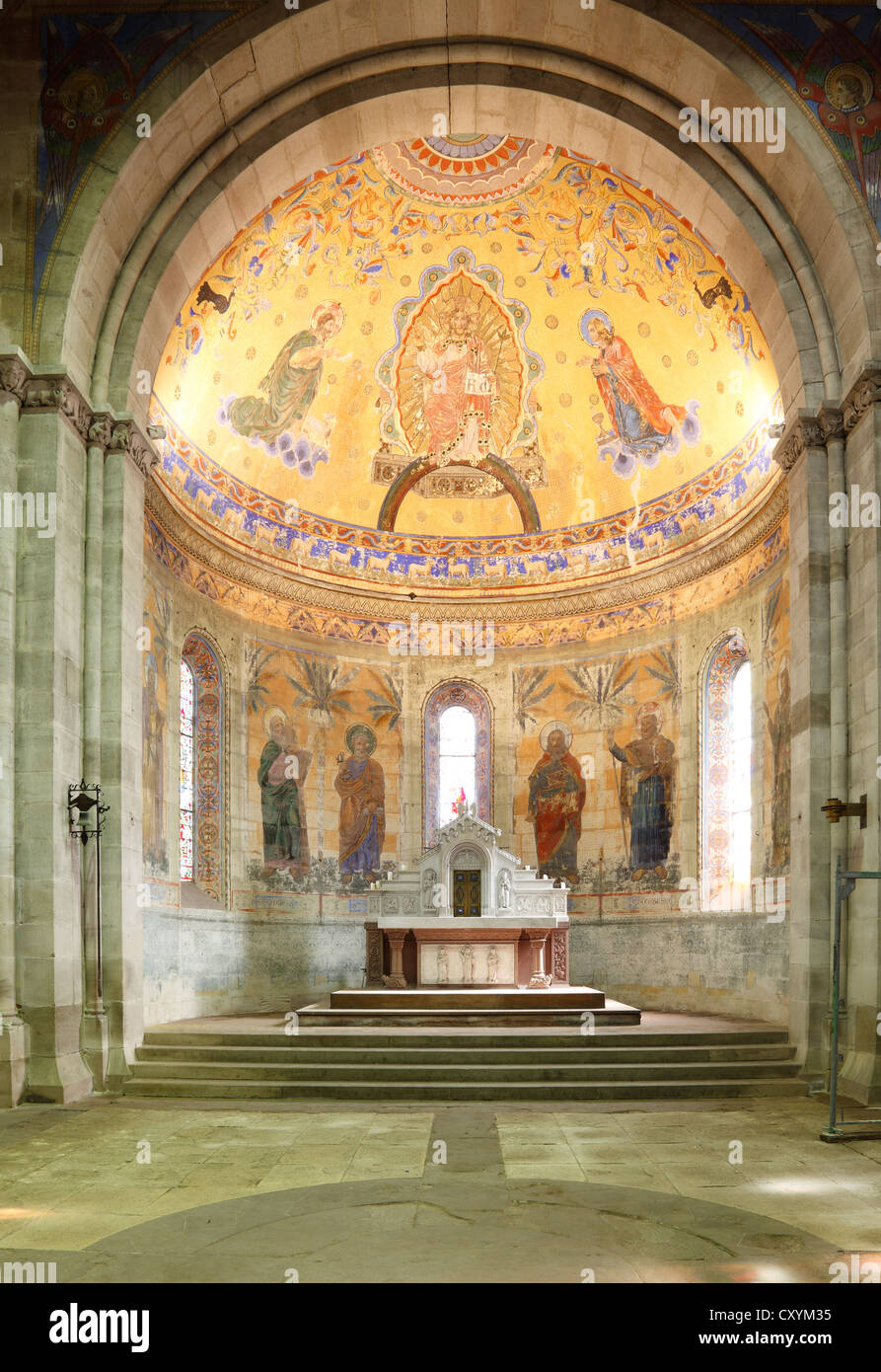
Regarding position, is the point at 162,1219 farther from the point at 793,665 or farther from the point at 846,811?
the point at 793,665

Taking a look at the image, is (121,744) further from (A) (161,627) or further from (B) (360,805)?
(B) (360,805)

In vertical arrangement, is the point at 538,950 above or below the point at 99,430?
below

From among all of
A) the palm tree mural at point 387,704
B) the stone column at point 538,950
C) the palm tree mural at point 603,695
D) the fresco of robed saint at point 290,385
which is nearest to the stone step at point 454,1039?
the stone column at point 538,950

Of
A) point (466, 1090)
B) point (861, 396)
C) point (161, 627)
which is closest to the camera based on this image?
point (466, 1090)

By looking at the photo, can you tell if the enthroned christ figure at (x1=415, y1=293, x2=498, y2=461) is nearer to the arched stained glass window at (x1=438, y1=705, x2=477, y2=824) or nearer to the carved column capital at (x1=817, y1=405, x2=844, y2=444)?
the arched stained glass window at (x1=438, y1=705, x2=477, y2=824)

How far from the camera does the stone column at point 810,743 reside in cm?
1402

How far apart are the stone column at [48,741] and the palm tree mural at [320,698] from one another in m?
9.48

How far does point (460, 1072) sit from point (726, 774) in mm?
9823

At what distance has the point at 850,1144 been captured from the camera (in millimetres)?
10445

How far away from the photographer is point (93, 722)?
558 inches

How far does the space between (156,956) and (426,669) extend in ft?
30.2

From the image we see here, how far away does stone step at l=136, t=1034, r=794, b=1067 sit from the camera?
1413cm

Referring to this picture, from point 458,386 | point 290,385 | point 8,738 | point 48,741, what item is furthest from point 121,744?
point 458,386

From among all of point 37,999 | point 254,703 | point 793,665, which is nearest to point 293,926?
point 254,703
